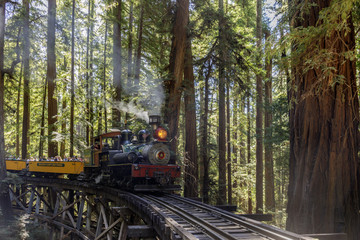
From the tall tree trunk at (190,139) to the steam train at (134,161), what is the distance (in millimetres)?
2436

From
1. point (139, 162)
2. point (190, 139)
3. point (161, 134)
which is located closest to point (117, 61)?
point (190, 139)

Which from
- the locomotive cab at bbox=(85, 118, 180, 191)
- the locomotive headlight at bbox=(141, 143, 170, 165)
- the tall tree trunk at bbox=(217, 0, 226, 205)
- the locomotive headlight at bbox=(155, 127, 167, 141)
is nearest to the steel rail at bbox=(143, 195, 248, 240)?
the locomotive cab at bbox=(85, 118, 180, 191)

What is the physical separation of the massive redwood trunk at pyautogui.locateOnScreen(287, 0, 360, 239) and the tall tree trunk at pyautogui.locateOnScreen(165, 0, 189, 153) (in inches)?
343

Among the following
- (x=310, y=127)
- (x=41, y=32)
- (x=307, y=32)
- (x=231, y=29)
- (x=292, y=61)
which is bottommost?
(x=310, y=127)

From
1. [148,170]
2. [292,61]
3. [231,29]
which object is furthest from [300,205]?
[231,29]

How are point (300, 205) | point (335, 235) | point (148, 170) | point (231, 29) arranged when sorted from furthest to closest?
1. point (231, 29)
2. point (148, 170)
3. point (300, 205)
4. point (335, 235)

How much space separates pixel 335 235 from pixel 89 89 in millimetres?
20839

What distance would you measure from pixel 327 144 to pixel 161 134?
7147 mm

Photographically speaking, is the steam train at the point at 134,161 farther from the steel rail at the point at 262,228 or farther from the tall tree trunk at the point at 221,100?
the tall tree trunk at the point at 221,100

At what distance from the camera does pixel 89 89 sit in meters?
23.7

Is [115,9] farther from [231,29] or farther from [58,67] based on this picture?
[58,67]

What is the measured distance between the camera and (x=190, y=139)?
16375 millimetres

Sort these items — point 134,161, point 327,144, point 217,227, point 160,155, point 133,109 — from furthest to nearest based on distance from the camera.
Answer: point 133,109 < point 160,155 < point 134,161 < point 327,144 < point 217,227

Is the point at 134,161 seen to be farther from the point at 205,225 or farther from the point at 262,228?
the point at 262,228
